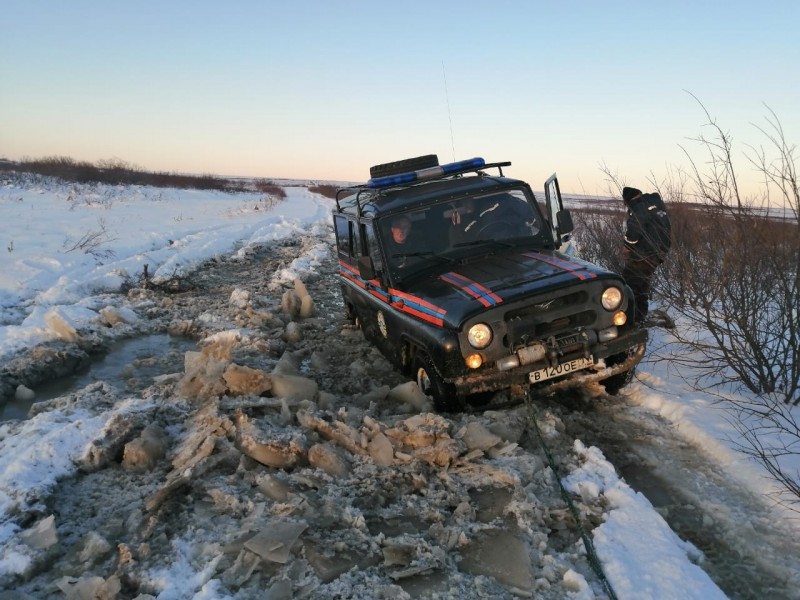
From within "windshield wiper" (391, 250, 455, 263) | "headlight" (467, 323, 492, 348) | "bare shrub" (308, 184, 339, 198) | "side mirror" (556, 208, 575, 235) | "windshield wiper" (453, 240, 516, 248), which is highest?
Answer: "bare shrub" (308, 184, 339, 198)

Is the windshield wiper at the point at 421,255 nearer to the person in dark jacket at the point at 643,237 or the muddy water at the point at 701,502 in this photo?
the muddy water at the point at 701,502

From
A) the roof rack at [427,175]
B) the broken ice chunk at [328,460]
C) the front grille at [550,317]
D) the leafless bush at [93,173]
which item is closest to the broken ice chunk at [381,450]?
the broken ice chunk at [328,460]

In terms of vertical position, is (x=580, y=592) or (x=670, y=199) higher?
(x=670, y=199)

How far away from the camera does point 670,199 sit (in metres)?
6.23

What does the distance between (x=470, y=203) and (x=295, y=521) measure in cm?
336

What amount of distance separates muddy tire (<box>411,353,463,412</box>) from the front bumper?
0.45ft

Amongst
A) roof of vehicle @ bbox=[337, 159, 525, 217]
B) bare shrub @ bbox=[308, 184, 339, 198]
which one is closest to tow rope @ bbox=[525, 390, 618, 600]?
roof of vehicle @ bbox=[337, 159, 525, 217]

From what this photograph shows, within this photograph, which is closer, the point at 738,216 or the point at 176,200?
the point at 738,216

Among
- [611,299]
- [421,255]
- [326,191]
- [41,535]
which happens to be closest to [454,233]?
[421,255]

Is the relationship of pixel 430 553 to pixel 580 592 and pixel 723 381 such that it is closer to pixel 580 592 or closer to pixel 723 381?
pixel 580 592

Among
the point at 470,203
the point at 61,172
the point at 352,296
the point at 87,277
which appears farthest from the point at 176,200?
the point at 470,203

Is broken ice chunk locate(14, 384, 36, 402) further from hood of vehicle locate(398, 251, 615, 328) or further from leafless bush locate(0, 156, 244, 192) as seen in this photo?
leafless bush locate(0, 156, 244, 192)

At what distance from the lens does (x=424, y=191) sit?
5613mm

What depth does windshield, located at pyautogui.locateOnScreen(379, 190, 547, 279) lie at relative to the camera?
5.14 metres
